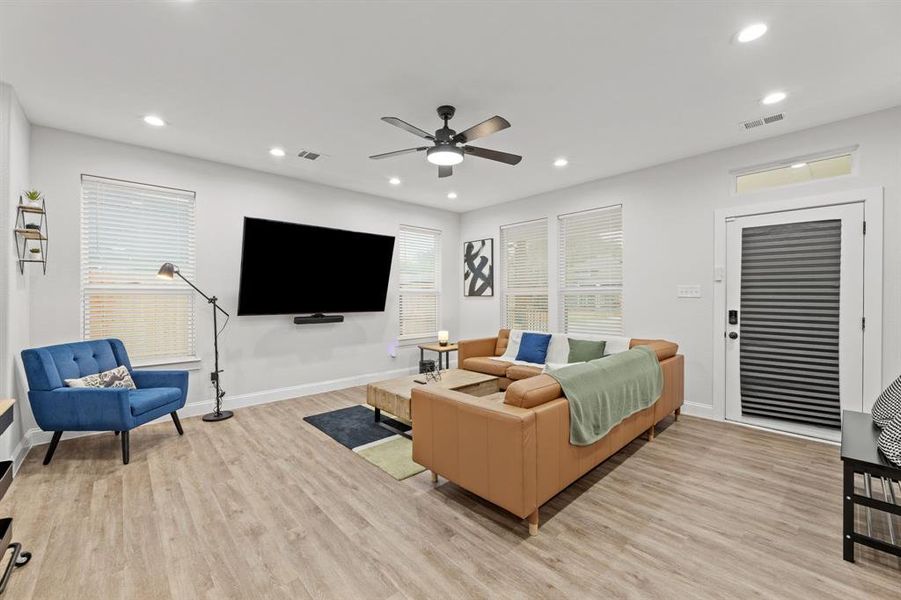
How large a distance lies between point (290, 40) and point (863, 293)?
4846mm

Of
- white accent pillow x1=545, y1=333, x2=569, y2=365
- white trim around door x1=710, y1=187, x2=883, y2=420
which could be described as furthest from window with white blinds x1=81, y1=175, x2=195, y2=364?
white trim around door x1=710, y1=187, x2=883, y2=420

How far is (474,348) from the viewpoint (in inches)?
219

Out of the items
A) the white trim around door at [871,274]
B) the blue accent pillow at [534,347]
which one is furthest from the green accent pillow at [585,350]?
the white trim around door at [871,274]

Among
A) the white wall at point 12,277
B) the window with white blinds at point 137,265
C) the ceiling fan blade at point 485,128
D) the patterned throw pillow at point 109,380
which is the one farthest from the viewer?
the window with white blinds at point 137,265

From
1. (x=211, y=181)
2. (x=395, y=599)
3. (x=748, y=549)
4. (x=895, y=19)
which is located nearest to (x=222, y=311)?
(x=211, y=181)

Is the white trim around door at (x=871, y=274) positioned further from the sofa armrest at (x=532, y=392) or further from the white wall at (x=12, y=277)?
the white wall at (x=12, y=277)

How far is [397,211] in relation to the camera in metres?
6.07

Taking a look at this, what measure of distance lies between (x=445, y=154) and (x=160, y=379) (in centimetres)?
336

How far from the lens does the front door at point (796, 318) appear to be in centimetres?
337

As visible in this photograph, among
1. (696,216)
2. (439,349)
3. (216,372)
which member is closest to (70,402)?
(216,372)

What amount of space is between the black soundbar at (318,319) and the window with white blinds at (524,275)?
2.63 meters

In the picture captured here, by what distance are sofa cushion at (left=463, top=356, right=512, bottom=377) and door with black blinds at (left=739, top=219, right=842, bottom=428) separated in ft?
8.24

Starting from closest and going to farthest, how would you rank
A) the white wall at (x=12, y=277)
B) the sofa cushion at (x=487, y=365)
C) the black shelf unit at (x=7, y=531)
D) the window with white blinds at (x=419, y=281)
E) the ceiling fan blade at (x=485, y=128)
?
the black shelf unit at (x=7, y=531) → the ceiling fan blade at (x=485, y=128) → the white wall at (x=12, y=277) → the sofa cushion at (x=487, y=365) → the window with white blinds at (x=419, y=281)

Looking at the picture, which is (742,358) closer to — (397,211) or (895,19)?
(895,19)
